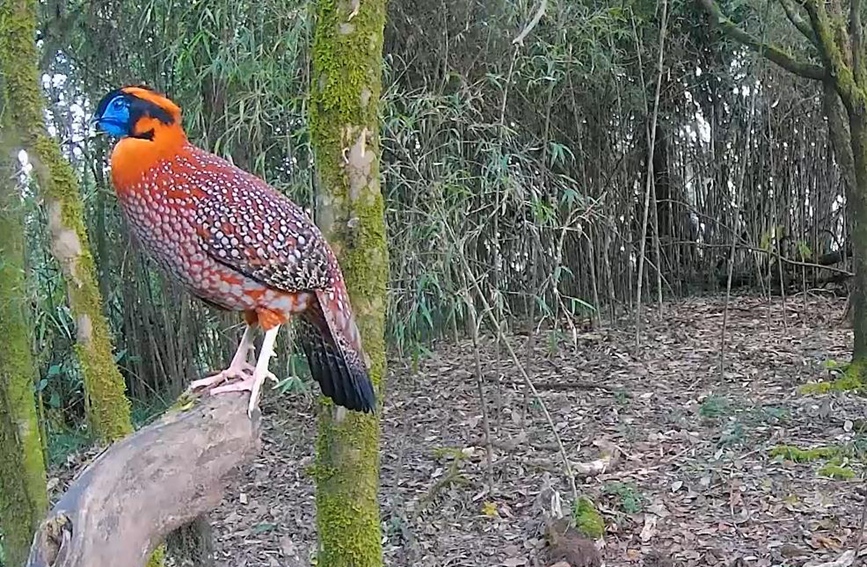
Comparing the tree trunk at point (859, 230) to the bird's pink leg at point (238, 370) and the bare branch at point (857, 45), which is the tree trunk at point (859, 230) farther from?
the bird's pink leg at point (238, 370)

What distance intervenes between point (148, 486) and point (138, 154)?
0.60 metres

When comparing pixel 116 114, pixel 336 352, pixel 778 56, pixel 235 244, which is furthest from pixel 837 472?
pixel 116 114

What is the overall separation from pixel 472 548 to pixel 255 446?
180 centimetres

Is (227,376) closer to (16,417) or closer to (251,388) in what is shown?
(251,388)

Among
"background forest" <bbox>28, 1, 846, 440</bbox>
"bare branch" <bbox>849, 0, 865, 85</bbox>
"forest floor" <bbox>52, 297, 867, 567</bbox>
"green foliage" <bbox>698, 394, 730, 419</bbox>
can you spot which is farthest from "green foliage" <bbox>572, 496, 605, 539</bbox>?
"bare branch" <bbox>849, 0, 865, 85</bbox>

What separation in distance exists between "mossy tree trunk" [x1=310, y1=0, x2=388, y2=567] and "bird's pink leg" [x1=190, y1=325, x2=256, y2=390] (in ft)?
0.94

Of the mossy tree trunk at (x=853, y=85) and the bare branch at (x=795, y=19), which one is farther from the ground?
the bare branch at (x=795, y=19)

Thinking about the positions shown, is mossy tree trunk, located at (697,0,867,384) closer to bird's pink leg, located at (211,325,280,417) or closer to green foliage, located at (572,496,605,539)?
green foliage, located at (572,496,605,539)

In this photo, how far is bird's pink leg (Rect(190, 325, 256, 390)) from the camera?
190cm

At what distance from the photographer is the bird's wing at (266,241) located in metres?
1.78

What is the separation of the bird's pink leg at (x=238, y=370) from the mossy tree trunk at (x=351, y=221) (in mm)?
285

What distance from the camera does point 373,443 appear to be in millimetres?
2295

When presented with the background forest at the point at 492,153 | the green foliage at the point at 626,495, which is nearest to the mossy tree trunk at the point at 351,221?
the background forest at the point at 492,153

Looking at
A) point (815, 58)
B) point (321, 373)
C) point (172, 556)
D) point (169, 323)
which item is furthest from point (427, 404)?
point (815, 58)
